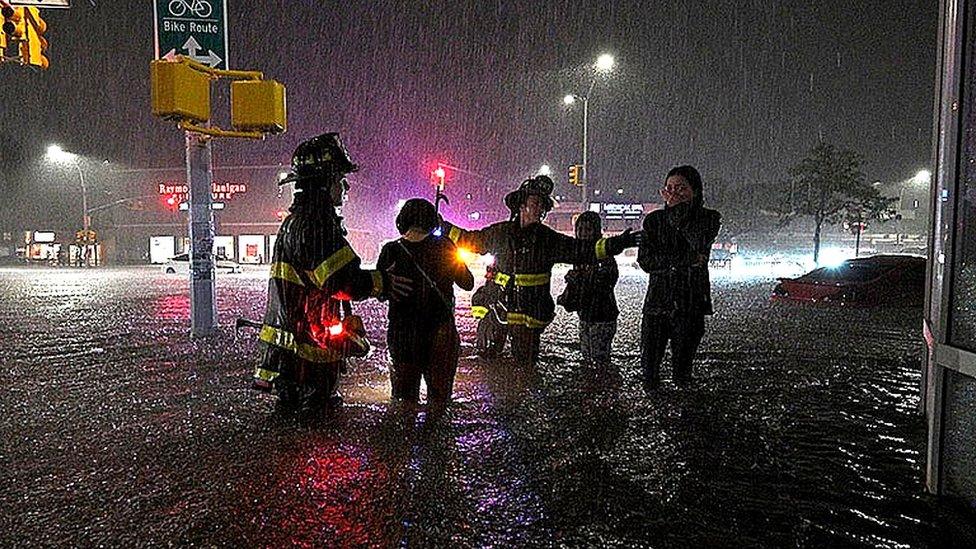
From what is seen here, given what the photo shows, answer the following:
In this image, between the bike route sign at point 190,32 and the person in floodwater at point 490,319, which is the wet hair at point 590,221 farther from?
the bike route sign at point 190,32

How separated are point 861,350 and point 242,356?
7327 millimetres

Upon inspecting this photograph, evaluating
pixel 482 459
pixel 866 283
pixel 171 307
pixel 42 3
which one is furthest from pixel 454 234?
pixel 866 283

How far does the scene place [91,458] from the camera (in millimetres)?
4477

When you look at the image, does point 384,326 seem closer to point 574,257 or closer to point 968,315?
point 574,257

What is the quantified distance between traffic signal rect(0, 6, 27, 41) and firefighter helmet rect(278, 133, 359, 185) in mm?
8100

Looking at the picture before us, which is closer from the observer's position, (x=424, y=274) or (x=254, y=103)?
(x=424, y=274)

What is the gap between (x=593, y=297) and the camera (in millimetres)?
7586

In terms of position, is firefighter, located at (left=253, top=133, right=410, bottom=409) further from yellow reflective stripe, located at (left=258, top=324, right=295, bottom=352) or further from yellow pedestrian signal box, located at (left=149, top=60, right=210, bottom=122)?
yellow pedestrian signal box, located at (left=149, top=60, right=210, bottom=122)

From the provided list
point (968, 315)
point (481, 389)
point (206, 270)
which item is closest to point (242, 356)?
point (206, 270)

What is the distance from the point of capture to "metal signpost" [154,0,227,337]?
9406 millimetres

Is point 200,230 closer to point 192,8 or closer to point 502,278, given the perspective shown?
point 192,8

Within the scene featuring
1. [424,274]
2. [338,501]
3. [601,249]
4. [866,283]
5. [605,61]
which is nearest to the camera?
[338,501]

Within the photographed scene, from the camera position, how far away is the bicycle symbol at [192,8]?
31.0ft

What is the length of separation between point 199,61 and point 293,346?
5691 mm
